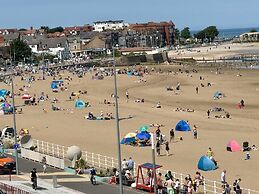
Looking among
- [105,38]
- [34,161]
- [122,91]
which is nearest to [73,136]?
[34,161]

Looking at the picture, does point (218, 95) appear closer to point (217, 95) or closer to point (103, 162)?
point (217, 95)

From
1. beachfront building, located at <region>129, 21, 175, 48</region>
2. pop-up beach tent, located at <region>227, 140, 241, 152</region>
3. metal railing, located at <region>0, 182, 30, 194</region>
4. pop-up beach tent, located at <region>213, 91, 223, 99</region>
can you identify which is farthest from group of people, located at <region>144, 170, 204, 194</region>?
beachfront building, located at <region>129, 21, 175, 48</region>

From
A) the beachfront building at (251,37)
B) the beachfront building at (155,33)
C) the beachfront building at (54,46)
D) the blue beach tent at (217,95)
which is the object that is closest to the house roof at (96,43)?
the beachfront building at (54,46)

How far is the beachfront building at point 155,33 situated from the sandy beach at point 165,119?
254 feet

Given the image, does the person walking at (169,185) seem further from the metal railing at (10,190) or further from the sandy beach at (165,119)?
the metal railing at (10,190)

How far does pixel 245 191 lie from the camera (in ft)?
69.1

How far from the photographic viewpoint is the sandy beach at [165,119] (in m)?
27.5

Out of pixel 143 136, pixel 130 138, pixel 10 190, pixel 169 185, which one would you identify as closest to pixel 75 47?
pixel 130 138

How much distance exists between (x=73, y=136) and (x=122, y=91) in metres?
28.5

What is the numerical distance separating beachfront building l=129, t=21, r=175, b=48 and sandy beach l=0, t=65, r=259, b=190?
77.5m

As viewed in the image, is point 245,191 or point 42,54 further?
point 42,54

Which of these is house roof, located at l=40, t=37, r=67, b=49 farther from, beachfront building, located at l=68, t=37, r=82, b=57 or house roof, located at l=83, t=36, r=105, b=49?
house roof, located at l=83, t=36, r=105, b=49

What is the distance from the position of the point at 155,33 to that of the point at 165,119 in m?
120

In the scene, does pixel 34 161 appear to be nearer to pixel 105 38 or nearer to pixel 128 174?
pixel 128 174
